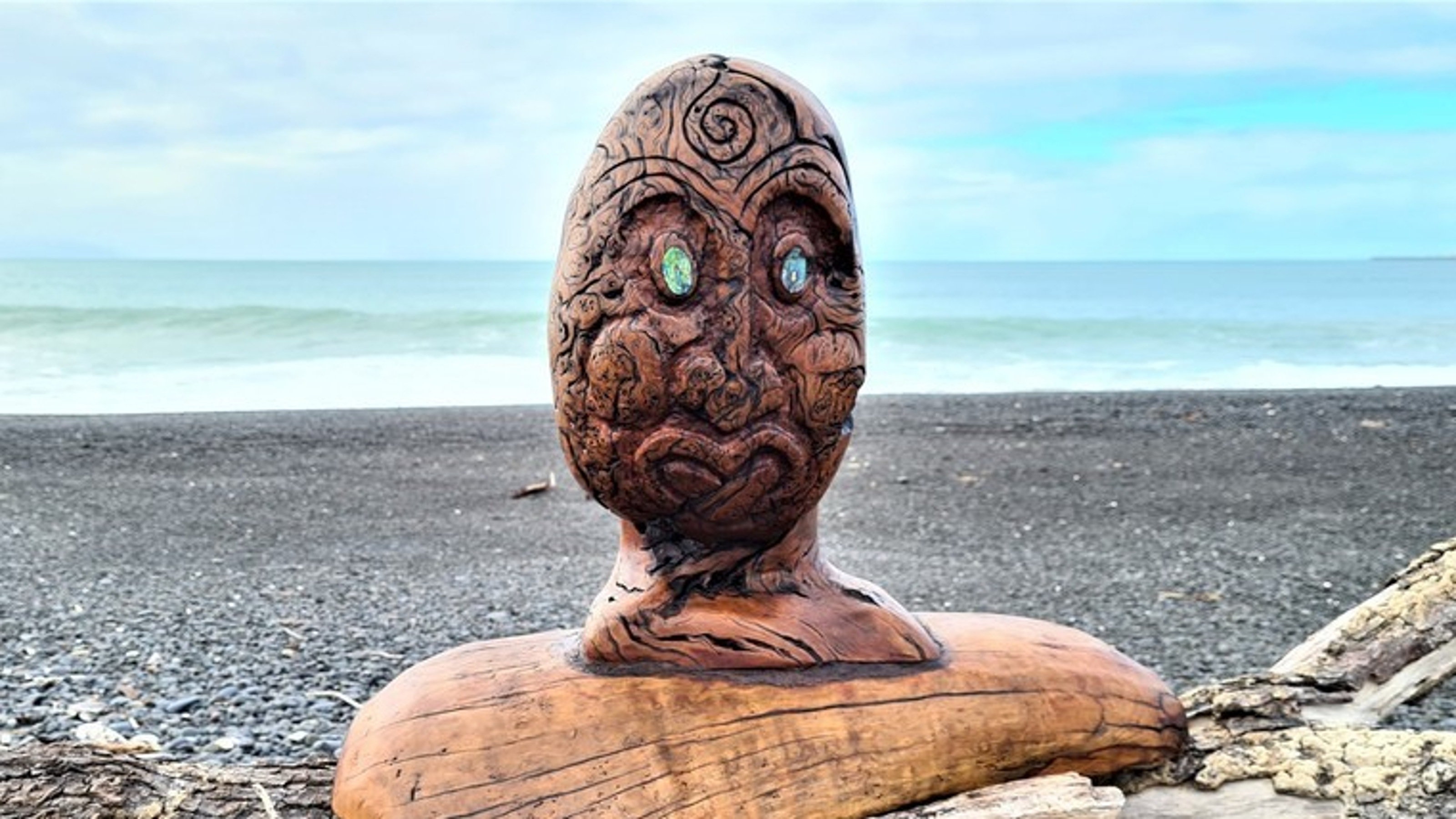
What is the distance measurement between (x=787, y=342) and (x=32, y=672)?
10.7ft

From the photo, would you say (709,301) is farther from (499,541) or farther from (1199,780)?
(499,541)

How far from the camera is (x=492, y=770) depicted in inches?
93.4

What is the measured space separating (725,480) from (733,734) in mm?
474

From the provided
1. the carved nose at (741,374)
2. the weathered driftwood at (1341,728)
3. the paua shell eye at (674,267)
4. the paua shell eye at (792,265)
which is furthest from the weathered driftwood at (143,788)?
the weathered driftwood at (1341,728)

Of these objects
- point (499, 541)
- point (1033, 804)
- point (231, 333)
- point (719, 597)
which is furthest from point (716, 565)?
point (231, 333)

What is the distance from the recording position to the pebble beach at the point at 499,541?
172 inches

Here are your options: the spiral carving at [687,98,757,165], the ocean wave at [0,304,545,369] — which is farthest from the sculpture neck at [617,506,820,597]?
the ocean wave at [0,304,545,369]

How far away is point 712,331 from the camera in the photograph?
233 centimetres

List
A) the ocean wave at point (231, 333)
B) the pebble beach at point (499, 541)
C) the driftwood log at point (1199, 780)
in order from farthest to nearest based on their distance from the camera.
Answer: the ocean wave at point (231, 333), the pebble beach at point (499, 541), the driftwood log at point (1199, 780)

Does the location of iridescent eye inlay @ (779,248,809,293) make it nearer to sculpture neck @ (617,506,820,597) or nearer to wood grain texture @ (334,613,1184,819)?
sculpture neck @ (617,506,820,597)

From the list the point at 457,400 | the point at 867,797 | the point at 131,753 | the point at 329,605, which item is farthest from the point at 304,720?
the point at 457,400

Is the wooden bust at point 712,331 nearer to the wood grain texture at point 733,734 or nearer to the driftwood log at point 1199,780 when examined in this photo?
the wood grain texture at point 733,734

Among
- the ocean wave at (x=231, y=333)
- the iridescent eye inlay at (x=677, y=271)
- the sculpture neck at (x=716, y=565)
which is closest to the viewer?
the iridescent eye inlay at (x=677, y=271)

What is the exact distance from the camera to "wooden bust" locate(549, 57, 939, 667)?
233 cm
